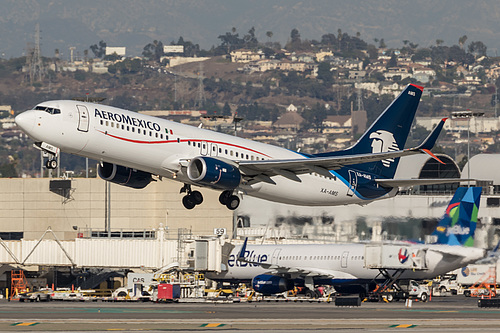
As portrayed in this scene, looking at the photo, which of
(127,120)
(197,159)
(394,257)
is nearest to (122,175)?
(127,120)

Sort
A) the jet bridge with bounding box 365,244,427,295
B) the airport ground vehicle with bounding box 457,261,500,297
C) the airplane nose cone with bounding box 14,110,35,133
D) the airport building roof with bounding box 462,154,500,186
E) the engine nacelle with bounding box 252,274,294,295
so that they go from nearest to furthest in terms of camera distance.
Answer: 1. the airplane nose cone with bounding box 14,110,35,133
2. the jet bridge with bounding box 365,244,427,295
3. the engine nacelle with bounding box 252,274,294,295
4. the airport ground vehicle with bounding box 457,261,500,297
5. the airport building roof with bounding box 462,154,500,186

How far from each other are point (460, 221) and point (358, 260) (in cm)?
1100

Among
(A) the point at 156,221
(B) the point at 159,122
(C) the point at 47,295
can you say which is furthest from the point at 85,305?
(A) the point at 156,221

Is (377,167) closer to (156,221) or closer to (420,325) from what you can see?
(420,325)

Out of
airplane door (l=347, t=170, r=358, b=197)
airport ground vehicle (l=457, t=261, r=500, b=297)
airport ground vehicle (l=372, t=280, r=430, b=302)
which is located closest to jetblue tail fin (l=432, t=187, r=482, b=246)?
airport ground vehicle (l=372, t=280, r=430, b=302)

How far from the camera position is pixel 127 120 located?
58.7 meters

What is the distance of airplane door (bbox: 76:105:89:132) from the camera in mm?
57219

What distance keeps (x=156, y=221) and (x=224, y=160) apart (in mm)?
62273

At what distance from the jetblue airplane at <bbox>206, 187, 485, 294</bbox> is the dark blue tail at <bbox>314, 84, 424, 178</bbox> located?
696 cm

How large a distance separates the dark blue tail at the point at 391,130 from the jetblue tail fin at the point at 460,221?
6.34 metres

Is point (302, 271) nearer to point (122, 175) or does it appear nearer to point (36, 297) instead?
point (36, 297)

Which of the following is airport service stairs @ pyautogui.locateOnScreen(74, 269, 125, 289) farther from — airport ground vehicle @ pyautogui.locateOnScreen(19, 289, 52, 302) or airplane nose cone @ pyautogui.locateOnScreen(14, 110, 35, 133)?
airplane nose cone @ pyautogui.locateOnScreen(14, 110, 35, 133)

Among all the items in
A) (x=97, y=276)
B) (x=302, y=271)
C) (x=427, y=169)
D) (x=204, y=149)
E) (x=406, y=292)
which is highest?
(x=427, y=169)

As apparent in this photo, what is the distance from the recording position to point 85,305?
7856 centimetres
